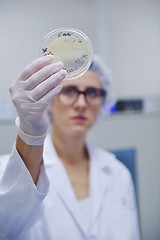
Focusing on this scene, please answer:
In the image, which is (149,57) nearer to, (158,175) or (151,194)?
(158,175)

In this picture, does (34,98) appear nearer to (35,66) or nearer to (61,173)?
(35,66)

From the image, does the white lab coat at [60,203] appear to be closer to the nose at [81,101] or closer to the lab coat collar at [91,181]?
the lab coat collar at [91,181]

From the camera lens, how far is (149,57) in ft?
6.15

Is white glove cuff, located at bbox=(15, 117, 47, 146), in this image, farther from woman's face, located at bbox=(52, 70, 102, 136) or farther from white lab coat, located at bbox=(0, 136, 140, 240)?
woman's face, located at bbox=(52, 70, 102, 136)

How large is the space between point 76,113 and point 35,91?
452 millimetres

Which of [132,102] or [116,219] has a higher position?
[132,102]

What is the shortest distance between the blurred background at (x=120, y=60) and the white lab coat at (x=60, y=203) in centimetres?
42

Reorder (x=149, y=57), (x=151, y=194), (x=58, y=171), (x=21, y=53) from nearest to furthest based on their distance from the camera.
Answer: (x=58, y=171) → (x=21, y=53) → (x=151, y=194) → (x=149, y=57)

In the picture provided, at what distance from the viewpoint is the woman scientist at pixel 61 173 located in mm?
624

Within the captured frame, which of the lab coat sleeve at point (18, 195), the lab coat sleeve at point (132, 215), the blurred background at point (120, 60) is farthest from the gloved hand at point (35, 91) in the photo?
the lab coat sleeve at point (132, 215)

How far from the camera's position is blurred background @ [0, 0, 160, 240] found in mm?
1352

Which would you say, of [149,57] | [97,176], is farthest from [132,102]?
[97,176]

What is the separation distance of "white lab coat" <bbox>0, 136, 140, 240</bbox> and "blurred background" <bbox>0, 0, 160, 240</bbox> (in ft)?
1.39

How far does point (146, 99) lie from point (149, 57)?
447mm
